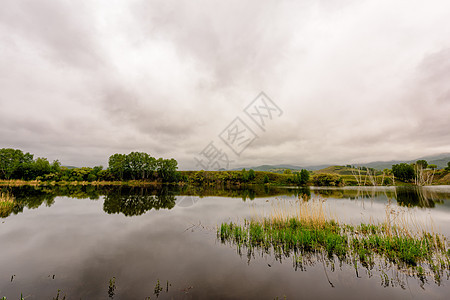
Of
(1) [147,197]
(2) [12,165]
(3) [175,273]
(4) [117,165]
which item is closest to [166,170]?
(4) [117,165]

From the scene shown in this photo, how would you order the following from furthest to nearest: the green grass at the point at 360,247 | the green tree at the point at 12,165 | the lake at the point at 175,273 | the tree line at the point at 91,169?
the tree line at the point at 91,169 < the green tree at the point at 12,165 < the green grass at the point at 360,247 < the lake at the point at 175,273

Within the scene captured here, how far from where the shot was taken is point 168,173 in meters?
108

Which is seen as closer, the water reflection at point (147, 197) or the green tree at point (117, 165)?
the water reflection at point (147, 197)

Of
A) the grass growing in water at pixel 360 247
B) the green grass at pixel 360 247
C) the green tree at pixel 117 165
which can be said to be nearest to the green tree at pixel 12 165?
the green tree at pixel 117 165

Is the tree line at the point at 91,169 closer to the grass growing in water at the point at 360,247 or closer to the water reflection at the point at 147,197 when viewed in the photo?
the water reflection at the point at 147,197

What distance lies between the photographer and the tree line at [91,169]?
3152 inches

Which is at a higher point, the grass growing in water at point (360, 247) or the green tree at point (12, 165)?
the green tree at point (12, 165)

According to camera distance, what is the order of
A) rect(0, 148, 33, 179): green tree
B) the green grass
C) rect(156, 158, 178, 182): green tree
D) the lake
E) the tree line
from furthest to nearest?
1. rect(156, 158, 178, 182): green tree
2. the tree line
3. rect(0, 148, 33, 179): green tree
4. the green grass
5. the lake

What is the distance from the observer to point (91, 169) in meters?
98.3

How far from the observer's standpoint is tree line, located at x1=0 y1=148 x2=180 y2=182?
80.1 meters

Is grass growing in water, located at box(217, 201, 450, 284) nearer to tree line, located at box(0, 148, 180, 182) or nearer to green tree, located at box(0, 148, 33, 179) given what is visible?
tree line, located at box(0, 148, 180, 182)

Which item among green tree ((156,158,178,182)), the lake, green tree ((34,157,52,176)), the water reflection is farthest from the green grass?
green tree ((34,157,52,176))

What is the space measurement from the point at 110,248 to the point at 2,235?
9587 millimetres

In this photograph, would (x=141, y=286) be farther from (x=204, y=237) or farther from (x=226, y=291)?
(x=204, y=237)
